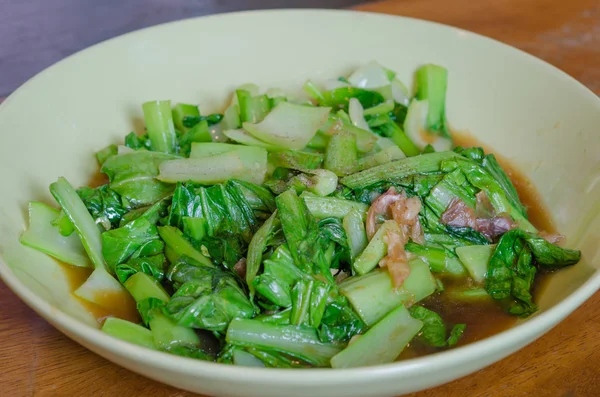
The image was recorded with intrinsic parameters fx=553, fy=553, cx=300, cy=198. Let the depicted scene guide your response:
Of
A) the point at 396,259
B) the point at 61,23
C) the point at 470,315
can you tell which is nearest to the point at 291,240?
the point at 396,259

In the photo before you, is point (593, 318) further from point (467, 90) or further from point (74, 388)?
point (74, 388)

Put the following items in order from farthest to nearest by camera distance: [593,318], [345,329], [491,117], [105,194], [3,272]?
[491,117], [105,194], [593,318], [345,329], [3,272]

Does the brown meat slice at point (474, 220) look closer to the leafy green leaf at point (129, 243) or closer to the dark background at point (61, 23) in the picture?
the leafy green leaf at point (129, 243)

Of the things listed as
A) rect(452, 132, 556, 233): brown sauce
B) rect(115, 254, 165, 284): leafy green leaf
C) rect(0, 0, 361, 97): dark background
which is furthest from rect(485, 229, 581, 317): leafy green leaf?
rect(0, 0, 361, 97): dark background

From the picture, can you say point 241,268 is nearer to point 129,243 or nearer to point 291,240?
point 291,240

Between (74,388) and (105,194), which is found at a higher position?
(105,194)

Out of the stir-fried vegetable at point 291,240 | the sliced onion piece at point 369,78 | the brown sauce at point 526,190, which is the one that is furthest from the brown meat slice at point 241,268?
the sliced onion piece at point 369,78

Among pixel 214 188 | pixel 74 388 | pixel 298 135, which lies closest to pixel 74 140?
pixel 214 188
